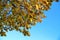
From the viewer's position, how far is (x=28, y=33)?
18500mm

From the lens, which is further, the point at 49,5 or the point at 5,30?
the point at 5,30

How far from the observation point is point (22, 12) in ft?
56.4

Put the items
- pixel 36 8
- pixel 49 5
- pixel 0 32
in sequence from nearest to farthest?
1. pixel 36 8
2. pixel 49 5
3. pixel 0 32

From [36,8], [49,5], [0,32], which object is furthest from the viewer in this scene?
[0,32]

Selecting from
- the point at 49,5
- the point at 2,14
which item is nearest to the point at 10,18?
the point at 2,14

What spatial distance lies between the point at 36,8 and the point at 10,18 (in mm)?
2807

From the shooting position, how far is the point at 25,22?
58.2ft

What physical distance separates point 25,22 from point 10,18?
135 cm

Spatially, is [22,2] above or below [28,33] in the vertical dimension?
above

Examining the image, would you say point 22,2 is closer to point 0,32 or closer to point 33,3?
point 33,3

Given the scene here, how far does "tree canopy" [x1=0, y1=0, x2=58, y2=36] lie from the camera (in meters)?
16.6

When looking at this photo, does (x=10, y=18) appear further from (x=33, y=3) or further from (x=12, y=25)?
(x=33, y=3)

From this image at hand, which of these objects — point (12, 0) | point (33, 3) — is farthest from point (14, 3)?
point (33, 3)

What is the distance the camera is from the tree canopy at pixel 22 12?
54.5 ft
